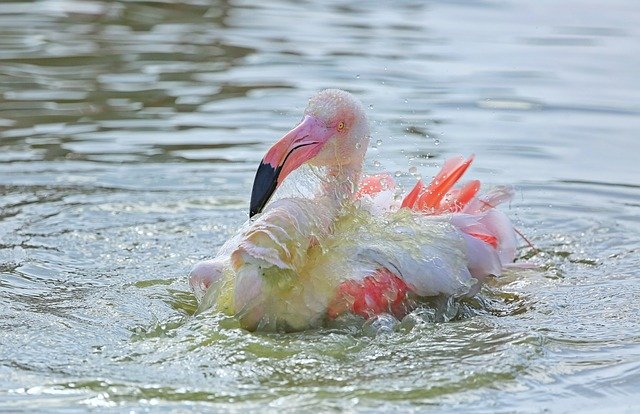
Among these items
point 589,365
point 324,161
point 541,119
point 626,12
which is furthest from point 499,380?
point 626,12

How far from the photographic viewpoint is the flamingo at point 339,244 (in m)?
5.07

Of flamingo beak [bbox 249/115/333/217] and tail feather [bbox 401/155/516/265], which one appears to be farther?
tail feather [bbox 401/155/516/265]

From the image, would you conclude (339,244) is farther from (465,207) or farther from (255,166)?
(255,166)

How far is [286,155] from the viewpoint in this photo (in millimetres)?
5359

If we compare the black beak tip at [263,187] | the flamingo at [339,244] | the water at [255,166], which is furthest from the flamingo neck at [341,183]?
the water at [255,166]

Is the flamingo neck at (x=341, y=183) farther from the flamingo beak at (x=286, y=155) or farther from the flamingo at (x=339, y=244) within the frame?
the flamingo beak at (x=286, y=155)

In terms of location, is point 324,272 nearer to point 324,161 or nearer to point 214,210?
point 324,161

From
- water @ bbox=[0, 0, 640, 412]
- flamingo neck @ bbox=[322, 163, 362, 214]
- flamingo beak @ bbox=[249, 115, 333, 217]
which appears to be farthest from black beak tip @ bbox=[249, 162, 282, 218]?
water @ bbox=[0, 0, 640, 412]

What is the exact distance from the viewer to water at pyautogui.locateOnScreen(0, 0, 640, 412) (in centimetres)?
452

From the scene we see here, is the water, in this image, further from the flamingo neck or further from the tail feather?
the flamingo neck

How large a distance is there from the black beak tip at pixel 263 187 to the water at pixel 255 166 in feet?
1.66

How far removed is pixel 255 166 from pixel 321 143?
2.46m

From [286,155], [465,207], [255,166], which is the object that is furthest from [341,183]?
[255,166]

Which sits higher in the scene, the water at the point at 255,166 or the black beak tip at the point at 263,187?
the black beak tip at the point at 263,187
